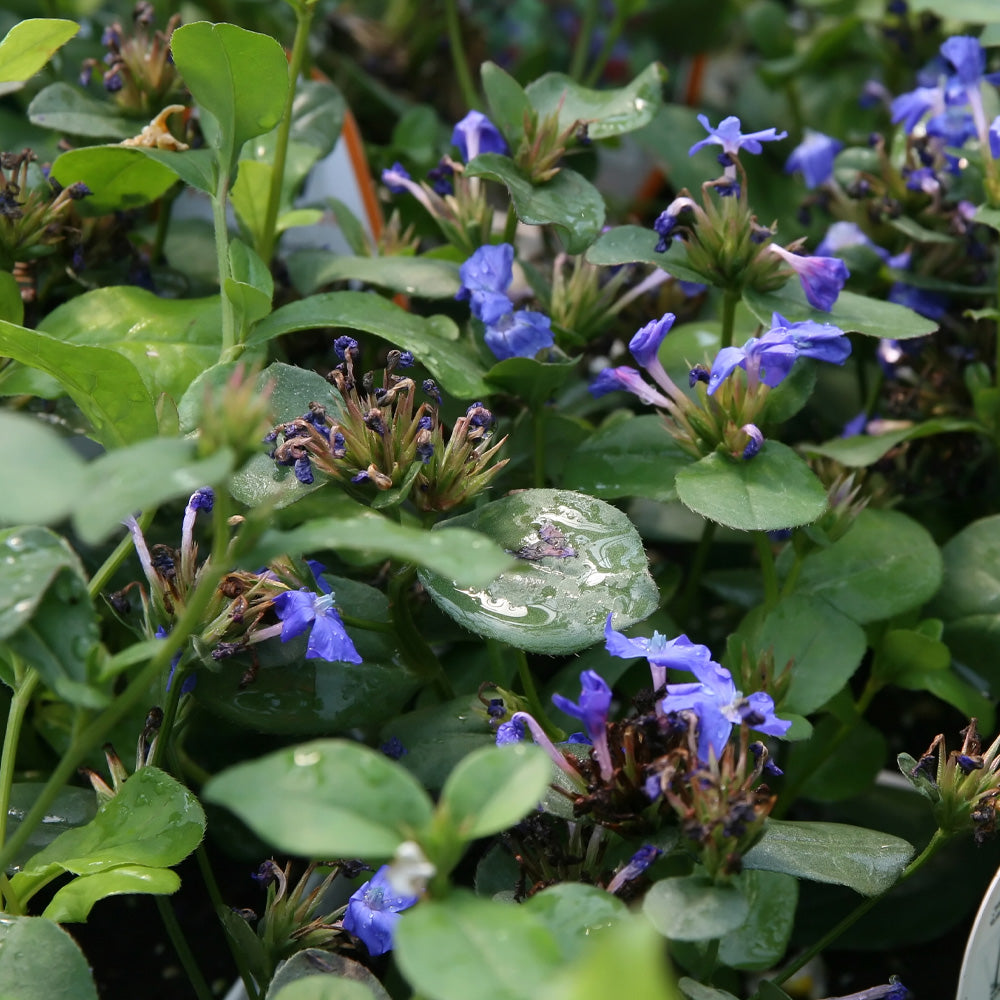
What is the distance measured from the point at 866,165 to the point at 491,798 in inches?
27.8

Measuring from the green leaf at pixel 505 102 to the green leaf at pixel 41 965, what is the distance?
516mm

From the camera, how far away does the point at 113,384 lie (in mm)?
555

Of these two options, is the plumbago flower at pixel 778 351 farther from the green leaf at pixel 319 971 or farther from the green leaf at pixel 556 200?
the green leaf at pixel 319 971

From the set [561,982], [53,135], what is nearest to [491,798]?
[561,982]

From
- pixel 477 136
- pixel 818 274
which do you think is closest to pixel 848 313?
pixel 818 274

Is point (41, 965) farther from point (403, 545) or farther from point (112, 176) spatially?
point (112, 176)

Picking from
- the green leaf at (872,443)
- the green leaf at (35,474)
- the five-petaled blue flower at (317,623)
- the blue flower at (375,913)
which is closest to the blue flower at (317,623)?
the five-petaled blue flower at (317,623)

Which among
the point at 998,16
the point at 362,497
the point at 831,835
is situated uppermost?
the point at 998,16

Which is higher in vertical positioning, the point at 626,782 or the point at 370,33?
the point at 370,33

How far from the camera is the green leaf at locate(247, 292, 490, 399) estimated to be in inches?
24.8

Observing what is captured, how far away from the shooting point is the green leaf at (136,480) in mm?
351

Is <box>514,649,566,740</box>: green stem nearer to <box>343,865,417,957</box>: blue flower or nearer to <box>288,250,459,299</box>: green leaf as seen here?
<box>343,865,417,957</box>: blue flower

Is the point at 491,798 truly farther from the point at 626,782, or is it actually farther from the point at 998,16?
the point at 998,16

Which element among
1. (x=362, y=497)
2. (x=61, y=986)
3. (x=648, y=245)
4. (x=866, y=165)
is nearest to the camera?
(x=61, y=986)
